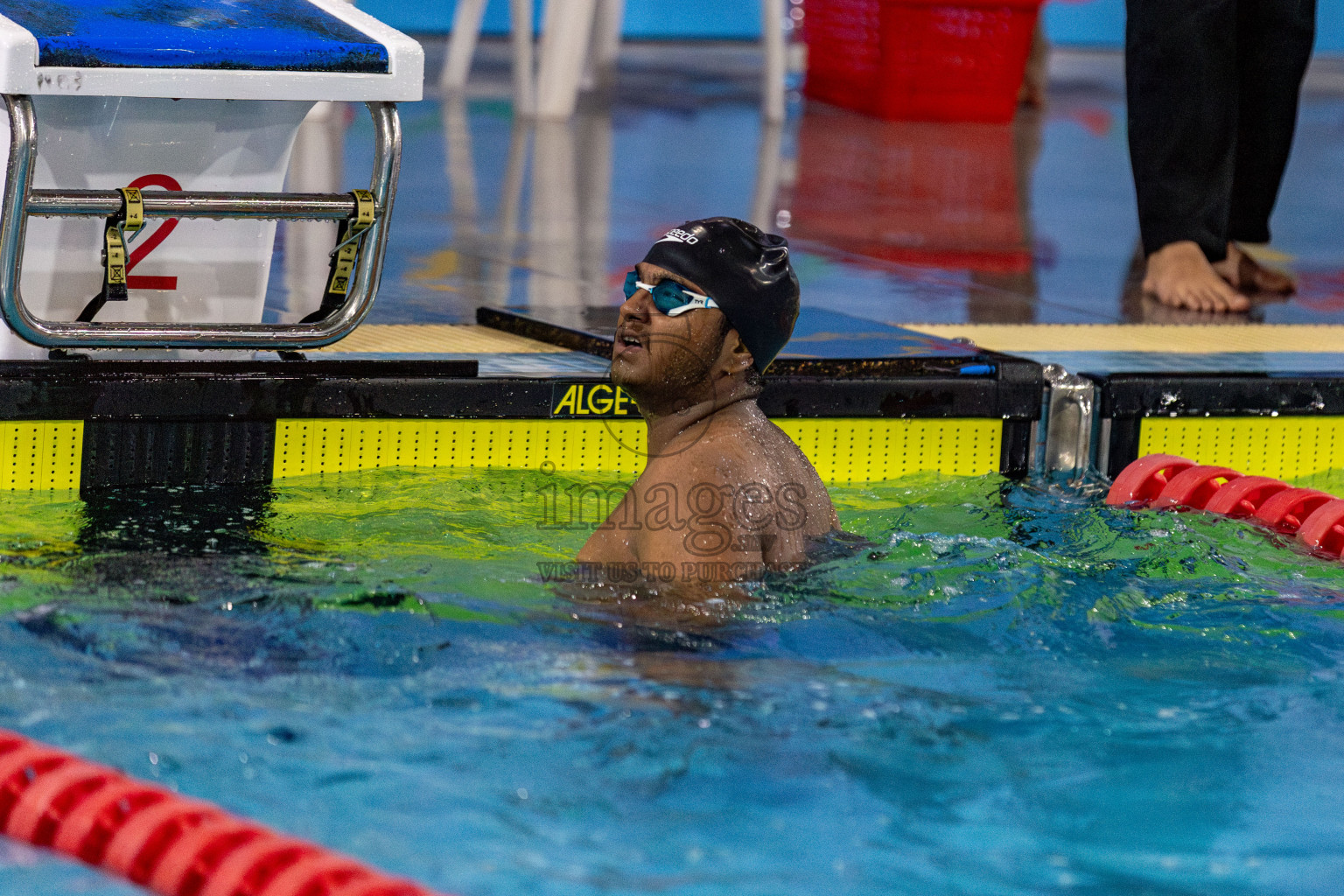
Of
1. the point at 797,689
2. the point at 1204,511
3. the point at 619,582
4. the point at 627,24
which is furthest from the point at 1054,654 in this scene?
the point at 627,24

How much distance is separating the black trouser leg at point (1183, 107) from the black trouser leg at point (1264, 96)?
0.17 m

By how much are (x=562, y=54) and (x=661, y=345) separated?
25.3 feet

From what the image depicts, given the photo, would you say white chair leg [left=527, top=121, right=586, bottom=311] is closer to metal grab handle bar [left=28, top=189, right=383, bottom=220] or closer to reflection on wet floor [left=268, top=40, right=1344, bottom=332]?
reflection on wet floor [left=268, top=40, right=1344, bottom=332]

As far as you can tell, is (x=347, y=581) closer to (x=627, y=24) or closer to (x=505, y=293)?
(x=505, y=293)

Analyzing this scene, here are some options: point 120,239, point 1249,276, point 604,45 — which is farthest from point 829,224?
point 604,45

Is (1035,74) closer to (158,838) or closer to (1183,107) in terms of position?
(1183,107)

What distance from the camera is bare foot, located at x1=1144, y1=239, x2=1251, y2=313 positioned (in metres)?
5.72

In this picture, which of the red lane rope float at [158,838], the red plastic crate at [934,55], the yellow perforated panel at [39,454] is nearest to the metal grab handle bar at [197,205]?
the yellow perforated panel at [39,454]

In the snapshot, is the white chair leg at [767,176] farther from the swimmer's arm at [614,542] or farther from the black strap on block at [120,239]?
the swimmer's arm at [614,542]

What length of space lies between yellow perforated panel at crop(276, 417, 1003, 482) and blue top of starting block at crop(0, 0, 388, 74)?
0.83 metres

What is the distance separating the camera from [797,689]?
287 cm

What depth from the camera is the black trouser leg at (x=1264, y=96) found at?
588cm

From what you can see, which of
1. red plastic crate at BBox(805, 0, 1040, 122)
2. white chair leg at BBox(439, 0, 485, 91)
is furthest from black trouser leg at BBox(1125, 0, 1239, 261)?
white chair leg at BBox(439, 0, 485, 91)

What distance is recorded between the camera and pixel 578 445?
4.24 m
